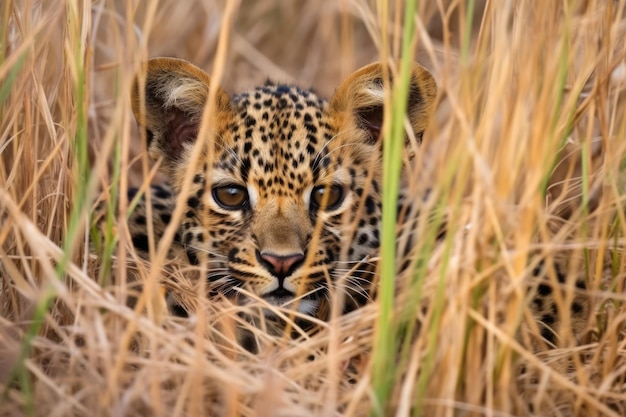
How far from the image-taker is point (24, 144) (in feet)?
10.8

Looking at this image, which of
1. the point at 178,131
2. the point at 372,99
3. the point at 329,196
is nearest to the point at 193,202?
the point at 178,131

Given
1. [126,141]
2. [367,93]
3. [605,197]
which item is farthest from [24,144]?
[605,197]

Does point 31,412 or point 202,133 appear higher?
point 202,133

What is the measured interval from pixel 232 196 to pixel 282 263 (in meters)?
0.49

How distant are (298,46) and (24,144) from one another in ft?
11.9

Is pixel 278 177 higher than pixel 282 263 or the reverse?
higher

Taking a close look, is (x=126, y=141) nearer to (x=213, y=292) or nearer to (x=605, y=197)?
(x=213, y=292)

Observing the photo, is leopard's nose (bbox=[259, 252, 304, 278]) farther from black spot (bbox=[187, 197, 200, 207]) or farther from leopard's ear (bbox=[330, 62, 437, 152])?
leopard's ear (bbox=[330, 62, 437, 152])

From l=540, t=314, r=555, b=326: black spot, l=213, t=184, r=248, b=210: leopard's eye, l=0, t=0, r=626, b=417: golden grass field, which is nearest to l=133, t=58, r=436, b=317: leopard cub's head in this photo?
l=213, t=184, r=248, b=210: leopard's eye

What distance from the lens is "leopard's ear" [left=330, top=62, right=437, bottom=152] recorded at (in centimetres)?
358

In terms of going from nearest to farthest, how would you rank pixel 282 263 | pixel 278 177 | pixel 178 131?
pixel 282 263
pixel 278 177
pixel 178 131

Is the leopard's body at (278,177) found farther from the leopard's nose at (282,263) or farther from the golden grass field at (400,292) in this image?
the golden grass field at (400,292)

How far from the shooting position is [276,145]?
3.62 m

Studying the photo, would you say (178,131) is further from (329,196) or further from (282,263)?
(282,263)
